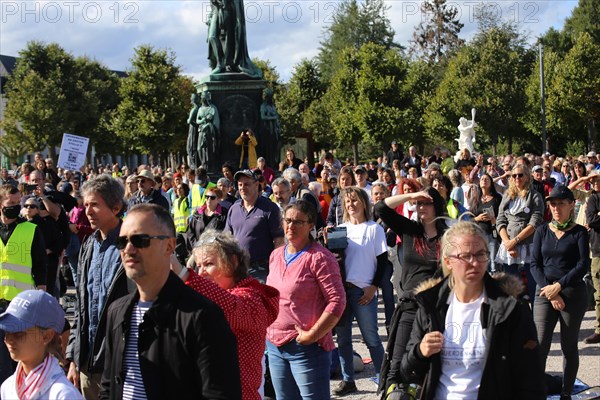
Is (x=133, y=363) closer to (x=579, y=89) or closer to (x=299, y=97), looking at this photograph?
(x=579, y=89)

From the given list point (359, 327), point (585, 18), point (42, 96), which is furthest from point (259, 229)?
point (585, 18)

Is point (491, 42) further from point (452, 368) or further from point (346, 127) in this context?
point (452, 368)

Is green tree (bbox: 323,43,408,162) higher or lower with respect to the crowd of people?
higher

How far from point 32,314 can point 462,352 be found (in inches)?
75.7

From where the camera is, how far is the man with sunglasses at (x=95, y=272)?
4.94 metres

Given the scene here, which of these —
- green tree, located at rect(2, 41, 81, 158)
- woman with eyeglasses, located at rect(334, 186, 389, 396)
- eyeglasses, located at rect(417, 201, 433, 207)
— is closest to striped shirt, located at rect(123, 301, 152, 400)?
eyeglasses, located at rect(417, 201, 433, 207)

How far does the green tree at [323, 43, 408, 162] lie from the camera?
50344 millimetres

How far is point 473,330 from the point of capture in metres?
3.80

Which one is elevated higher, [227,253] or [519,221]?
[519,221]

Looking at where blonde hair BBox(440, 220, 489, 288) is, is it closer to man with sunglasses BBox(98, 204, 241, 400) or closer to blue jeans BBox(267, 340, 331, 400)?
man with sunglasses BBox(98, 204, 241, 400)

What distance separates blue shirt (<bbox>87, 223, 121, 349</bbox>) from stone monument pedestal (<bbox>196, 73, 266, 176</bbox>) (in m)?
16.1

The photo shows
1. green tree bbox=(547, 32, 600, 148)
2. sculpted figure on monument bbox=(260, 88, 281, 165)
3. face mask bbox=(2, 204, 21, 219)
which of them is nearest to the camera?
face mask bbox=(2, 204, 21, 219)

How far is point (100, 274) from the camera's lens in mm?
5016

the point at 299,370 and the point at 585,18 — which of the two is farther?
the point at 585,18
